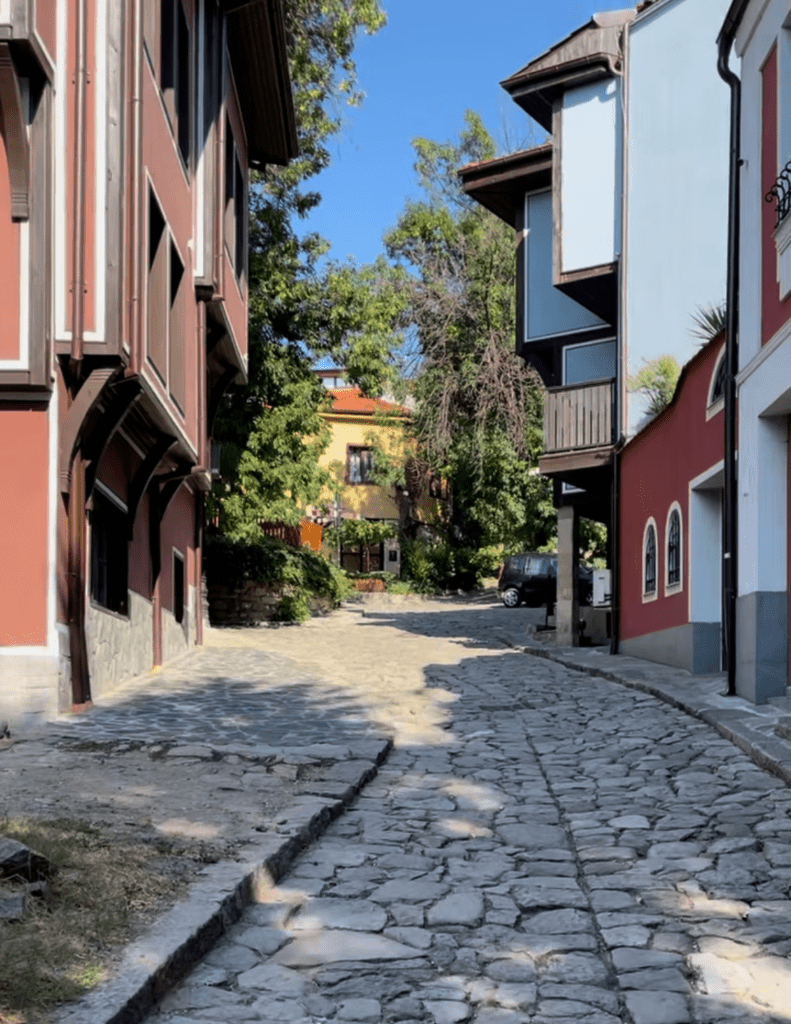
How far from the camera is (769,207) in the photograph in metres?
10.1

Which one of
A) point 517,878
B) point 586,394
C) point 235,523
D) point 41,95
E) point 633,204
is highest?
point 633,204

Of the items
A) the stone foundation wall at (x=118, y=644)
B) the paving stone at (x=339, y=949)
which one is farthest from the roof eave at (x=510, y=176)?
the paving stone at (x=339, y=949)

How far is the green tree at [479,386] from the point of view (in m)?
37.6

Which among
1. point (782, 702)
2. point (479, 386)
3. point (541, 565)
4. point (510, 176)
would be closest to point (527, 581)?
point (541, 565)

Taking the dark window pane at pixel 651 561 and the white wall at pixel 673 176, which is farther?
the white wall at pixel 673 176

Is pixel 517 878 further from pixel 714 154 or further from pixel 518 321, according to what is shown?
pixel 518 321

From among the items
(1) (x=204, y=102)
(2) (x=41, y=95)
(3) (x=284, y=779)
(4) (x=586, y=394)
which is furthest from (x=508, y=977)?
(4) (x=586, y=394)

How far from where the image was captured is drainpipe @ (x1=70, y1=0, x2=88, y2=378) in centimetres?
989

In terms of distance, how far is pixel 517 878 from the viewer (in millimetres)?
5480

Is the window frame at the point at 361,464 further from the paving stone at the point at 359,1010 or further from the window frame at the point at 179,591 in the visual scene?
the paving stone at the point at 359,1010

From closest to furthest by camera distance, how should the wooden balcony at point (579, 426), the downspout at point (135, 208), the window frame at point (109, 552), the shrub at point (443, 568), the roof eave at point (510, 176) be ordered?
the downspout at point (135, 208)
the window frame at point (109, 552)
the wooden balcony at point (579, 426)
the roof eave at point (510, 176)
the shrub at point (443, 568)

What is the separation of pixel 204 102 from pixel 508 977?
43.4 feet

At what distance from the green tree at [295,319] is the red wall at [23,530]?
14.5m

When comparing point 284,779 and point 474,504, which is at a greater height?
point 474,504
